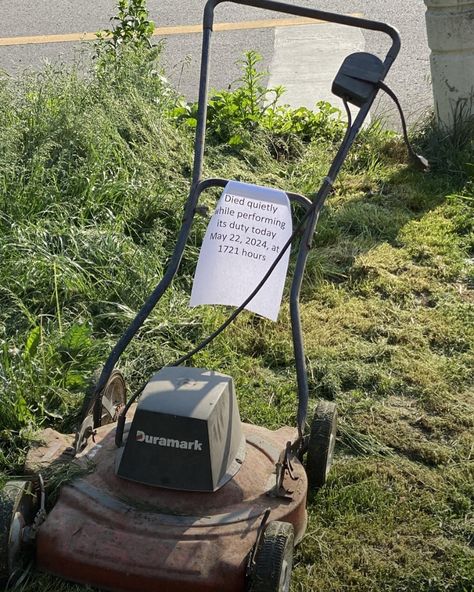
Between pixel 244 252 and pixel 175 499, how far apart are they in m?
0.85

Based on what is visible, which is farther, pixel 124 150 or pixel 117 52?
pixel 117 52

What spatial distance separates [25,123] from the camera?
4992 mm

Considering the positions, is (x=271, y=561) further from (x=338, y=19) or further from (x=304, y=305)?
(x=304, y=305)

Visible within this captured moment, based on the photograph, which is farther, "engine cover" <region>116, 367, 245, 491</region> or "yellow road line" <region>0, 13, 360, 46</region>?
"yellow road line" <region>0, 13, 360, 46</region>

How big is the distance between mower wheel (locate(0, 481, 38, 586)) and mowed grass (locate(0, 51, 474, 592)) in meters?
0.10

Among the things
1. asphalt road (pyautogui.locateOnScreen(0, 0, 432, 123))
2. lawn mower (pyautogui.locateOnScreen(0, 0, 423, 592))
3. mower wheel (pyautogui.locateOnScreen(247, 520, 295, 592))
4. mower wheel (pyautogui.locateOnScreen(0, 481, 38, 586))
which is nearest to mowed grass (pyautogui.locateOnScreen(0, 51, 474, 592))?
mower wheel (pyautogui.locateOnScreen(0, 481, 38, 586))

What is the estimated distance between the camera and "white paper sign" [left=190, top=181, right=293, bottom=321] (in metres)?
3.23

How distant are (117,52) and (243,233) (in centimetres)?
330

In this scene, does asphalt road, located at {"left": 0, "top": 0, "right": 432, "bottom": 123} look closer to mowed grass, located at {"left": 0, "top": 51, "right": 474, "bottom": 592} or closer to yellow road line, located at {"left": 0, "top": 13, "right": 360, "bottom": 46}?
yellow road line, located at {"left": 0, "top": 13, "right": 360, "bottom": 46}

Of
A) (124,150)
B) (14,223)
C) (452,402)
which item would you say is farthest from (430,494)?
(124,150)

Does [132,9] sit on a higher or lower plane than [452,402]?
higher

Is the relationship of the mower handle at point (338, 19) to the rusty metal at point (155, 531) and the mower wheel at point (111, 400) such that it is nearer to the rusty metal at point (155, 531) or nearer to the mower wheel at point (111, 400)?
the mower wheel at point (111, 400)

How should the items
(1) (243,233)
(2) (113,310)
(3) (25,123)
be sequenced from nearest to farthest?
(1) (243,233)
(2) (113,310)
(3) (25,123)

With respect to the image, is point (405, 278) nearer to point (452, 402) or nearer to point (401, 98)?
point (452, 402)
